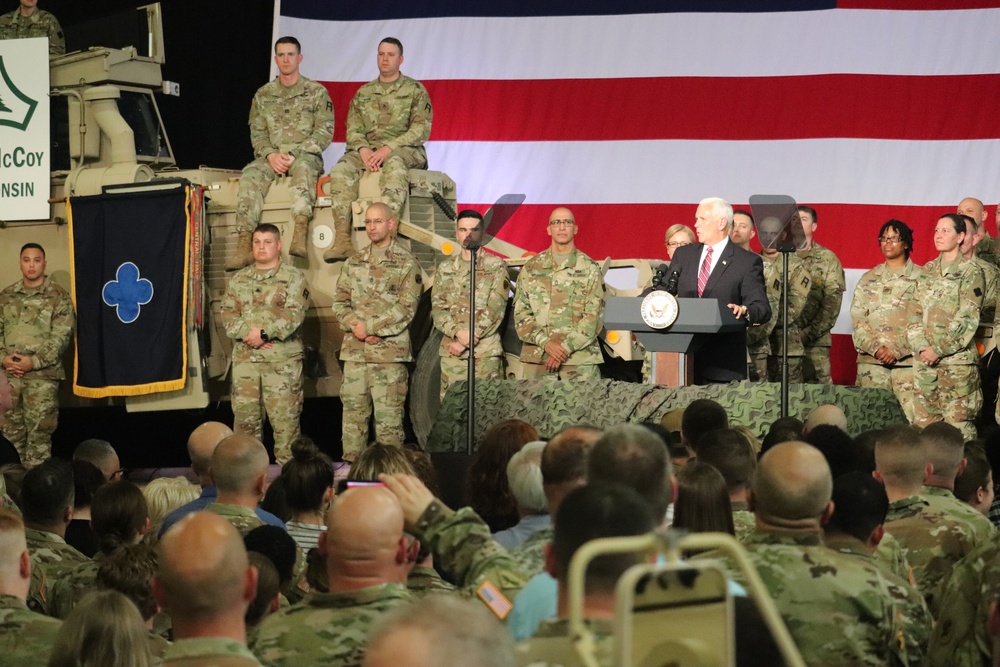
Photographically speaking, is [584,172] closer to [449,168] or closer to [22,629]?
[449,168]

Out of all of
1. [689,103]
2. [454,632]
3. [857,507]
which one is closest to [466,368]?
[689,103]

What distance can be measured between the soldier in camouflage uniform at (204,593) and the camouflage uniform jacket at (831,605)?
1.06 meters

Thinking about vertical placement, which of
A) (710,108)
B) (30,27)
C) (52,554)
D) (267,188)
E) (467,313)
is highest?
(30,27)

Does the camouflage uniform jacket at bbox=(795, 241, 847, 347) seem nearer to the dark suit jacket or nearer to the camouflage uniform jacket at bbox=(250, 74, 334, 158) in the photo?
the dark suit jacket

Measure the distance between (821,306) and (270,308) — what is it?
3799 millimetres

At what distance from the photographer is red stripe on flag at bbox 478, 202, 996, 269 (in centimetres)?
1078

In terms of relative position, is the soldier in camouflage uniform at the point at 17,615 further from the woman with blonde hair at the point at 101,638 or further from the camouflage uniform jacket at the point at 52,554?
the camouflage uniform jacket at the point at 52,554

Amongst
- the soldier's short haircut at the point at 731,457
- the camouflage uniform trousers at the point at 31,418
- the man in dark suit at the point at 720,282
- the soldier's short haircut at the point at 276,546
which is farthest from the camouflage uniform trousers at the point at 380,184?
the soldier's short haircut at the point at 276,546

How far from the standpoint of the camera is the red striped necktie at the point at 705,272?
762 centimetres

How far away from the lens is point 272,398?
9.38 m

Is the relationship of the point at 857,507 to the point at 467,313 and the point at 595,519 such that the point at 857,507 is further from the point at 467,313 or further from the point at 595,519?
the point at 467,313

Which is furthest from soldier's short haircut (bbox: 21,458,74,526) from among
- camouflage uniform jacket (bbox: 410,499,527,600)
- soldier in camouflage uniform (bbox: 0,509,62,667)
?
camouflage uniform jacket (bbox: 410,499,527,600)

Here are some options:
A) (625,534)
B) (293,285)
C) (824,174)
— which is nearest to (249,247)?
(293,285)

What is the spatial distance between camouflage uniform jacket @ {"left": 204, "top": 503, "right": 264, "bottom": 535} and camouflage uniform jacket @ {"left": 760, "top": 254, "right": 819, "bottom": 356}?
574 centimetres
